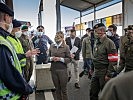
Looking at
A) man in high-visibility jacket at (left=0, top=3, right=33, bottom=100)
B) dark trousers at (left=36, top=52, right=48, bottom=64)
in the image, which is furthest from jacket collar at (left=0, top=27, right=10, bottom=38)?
dark trousers at (left=36, top=52, right=48, bottom=64)

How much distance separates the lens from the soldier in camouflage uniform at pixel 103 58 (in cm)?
367

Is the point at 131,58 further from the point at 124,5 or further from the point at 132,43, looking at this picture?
the point at 124,5

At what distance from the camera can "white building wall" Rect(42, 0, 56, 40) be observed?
7.05m

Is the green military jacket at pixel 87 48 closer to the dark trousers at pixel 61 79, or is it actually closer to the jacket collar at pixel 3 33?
the dark trousers at pixel 61 79

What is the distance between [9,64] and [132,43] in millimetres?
2287

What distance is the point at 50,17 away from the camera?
7.08 m

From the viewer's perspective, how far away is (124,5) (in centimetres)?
771

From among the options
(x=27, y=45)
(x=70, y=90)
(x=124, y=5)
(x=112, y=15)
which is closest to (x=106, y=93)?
(x=27, y=45)

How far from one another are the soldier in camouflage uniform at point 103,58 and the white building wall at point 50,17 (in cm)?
337

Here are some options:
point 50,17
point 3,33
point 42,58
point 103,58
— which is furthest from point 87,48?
point 3,33

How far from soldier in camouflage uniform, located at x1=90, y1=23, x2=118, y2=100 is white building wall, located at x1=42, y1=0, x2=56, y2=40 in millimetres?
3372

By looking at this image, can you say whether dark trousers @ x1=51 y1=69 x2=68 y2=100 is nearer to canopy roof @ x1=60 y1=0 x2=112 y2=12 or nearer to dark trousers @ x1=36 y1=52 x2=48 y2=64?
dark trousers @ x1=36 y1=52 x2=48 y2=64

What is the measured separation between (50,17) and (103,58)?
3.64 metres

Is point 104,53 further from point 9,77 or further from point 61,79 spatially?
point 9,77
